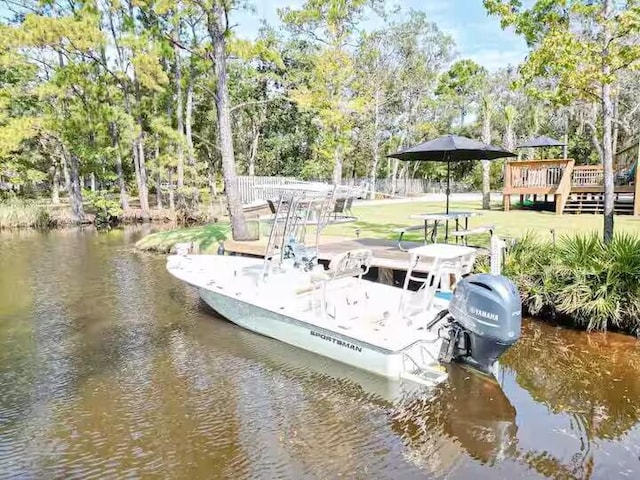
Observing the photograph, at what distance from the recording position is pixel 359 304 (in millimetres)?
7020

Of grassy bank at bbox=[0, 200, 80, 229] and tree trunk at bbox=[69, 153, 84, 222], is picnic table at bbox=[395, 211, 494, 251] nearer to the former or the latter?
grassy bank at bbox=[0, 200, 80, 229]

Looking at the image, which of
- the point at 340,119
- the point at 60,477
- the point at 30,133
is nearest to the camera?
the point at 60,477

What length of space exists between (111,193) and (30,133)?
479cm

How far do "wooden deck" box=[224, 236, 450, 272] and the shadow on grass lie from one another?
3.02m

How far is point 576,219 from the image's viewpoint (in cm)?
1480

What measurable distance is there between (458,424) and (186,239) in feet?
39.1

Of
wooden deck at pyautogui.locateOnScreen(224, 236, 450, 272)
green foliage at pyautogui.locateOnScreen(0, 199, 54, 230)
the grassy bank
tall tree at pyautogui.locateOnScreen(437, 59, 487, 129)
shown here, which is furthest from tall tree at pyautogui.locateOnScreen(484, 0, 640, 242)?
tall tree at pyautogui.locateOnScreen(437, 59, 487, 129)

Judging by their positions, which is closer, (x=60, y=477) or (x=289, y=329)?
(x=60, y=477)

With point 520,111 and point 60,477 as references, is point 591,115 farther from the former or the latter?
point 60,477

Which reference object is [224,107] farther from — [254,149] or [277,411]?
[254,149]

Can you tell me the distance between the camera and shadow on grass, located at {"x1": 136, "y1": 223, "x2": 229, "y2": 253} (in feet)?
48.2

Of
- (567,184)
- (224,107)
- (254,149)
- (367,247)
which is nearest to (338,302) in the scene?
(367,247)

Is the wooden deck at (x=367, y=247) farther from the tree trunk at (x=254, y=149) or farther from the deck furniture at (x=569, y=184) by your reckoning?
the tree trunk at (x=254, y=149)

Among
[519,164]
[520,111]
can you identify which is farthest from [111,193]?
[520,111]
